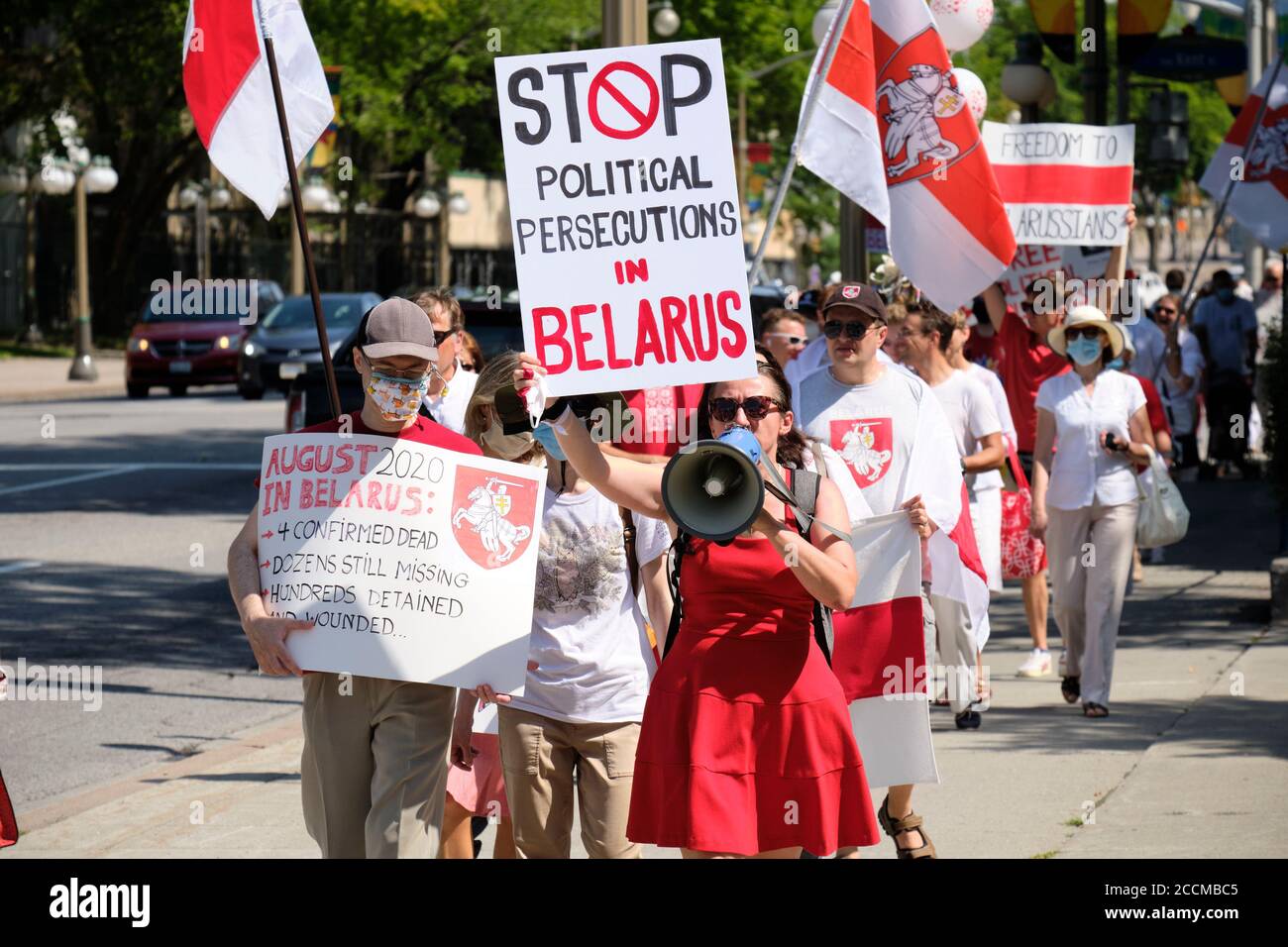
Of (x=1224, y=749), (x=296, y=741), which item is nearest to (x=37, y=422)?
(x=296, y=741)

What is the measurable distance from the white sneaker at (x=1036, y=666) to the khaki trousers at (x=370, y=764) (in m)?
6.01

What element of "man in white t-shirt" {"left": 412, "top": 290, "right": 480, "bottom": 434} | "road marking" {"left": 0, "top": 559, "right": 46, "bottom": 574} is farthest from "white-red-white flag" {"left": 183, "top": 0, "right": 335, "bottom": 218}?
"road marking" {"left": 0, "top": 559, "right": 46, "bottom": 574}

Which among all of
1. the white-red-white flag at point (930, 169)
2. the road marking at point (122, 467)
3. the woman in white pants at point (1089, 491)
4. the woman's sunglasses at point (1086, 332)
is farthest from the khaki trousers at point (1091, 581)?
the road marking at point (122, 467)

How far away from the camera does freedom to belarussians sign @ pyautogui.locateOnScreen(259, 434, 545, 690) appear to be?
5.23 m

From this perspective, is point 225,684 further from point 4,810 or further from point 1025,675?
point 4,810

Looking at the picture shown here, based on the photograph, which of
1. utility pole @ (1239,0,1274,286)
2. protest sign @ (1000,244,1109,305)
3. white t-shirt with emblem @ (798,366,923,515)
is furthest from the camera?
utility pole @ (1239,0,1274,286)

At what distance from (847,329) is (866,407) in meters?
0.29

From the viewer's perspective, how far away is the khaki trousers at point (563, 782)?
5.66 meters

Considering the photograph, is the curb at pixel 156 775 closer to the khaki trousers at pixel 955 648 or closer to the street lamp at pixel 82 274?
the khaki trousers at pixel 955 648

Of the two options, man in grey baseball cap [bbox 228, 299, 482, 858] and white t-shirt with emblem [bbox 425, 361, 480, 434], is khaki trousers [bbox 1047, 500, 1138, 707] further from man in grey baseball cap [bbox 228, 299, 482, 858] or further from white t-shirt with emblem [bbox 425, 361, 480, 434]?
man in grey baseball cap [bbox 228, 299, 482, 858]

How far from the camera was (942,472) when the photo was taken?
7.31 metres

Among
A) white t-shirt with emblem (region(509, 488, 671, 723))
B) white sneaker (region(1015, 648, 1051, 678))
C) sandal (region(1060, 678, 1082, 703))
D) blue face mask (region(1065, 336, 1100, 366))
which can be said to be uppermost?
blue face mask (region(1065, 336, 1100, 366))

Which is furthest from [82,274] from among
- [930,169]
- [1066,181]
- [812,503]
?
[812,503]

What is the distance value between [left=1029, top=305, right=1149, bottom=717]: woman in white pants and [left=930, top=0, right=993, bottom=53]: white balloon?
118 inches
